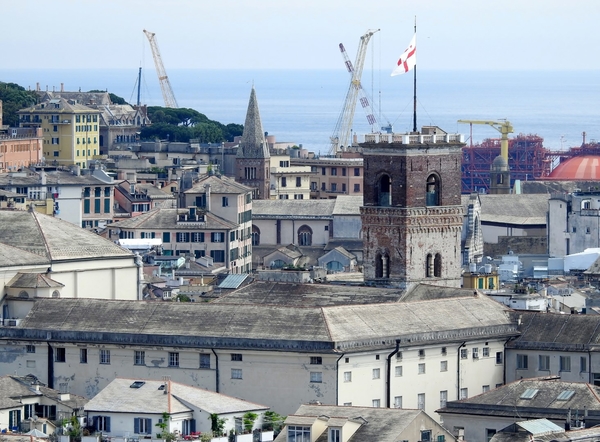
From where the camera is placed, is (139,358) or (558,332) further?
(558,332)

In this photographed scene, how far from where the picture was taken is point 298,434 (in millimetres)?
62688

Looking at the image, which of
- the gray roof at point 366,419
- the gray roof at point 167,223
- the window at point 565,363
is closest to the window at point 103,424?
the gray roof at point 366,419

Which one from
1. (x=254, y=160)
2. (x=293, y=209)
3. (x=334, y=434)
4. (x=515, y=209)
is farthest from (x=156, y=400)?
(x=254, y=160)

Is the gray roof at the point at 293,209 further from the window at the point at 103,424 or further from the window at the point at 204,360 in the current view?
the window at the point at 103,424

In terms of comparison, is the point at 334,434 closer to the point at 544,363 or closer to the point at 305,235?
the point at 544,363

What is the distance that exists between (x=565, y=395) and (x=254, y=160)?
9474 cm

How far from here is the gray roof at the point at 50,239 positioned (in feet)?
278

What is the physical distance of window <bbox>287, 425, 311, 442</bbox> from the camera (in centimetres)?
6259

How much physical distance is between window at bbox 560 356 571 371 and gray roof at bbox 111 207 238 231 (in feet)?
182

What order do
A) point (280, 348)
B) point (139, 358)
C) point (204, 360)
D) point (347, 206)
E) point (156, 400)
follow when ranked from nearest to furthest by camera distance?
point (156, 400) → point (280, 348) → point (204, 360) → point (139, 358) → point (347, 206)

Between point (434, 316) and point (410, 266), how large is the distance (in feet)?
32.5

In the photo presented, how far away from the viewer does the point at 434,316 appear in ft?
254

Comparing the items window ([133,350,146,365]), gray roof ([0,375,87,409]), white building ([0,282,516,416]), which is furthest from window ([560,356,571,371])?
gray roof ([0,375,87,409])

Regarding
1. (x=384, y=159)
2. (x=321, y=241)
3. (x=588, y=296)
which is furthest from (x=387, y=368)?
(x=321, y=241)
